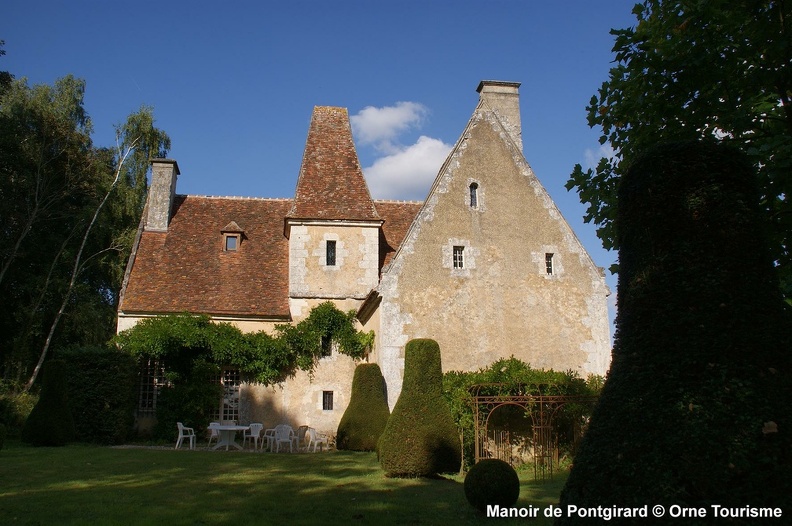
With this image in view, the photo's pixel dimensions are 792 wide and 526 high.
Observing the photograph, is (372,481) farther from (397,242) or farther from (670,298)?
(397,242)

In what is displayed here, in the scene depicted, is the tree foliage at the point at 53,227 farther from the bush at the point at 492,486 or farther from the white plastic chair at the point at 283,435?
the bush at the point at 492,486

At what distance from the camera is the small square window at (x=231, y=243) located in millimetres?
22959

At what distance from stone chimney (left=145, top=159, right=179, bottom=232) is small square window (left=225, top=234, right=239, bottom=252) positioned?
2.33 m

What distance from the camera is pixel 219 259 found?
2242cm

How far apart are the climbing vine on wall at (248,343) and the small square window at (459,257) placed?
3698 mm

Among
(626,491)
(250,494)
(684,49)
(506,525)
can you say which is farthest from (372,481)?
(684,49)

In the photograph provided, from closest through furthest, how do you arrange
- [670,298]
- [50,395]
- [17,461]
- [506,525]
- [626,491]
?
[626,491] → [670,298] → [506,525] → [17,461] → [50,395]

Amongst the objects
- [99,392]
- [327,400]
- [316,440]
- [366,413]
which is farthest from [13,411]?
[366,413]

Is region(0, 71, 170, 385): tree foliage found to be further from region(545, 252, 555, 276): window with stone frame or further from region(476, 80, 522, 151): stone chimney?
region(545, 252, 555, 276): window with stone frame

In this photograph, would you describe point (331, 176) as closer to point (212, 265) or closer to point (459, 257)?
point (212, 265)

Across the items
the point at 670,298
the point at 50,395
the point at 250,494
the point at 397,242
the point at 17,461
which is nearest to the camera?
the point at 670,298

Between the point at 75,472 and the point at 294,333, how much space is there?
8.91 metres

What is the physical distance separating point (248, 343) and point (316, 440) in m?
3.95

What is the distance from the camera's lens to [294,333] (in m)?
20.4
